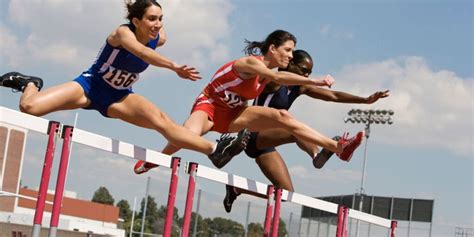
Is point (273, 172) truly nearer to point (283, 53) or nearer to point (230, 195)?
point (230, 195)

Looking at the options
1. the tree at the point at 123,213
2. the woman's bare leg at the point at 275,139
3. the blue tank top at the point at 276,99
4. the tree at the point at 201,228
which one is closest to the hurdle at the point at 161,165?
the woman's bare leg at the point at 275,139

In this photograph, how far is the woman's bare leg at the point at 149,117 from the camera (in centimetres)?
649

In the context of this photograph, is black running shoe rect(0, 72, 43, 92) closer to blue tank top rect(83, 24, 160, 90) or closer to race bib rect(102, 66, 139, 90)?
blue tank top rect(83, 24, 160, 90)

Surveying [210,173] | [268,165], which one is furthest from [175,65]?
[268,165]

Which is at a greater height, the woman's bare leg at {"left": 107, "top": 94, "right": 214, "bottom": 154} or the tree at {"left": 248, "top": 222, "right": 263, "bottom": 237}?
the woman's bare leg at {"left": 107, "top": 94, "right": 214, "bottom": 154}

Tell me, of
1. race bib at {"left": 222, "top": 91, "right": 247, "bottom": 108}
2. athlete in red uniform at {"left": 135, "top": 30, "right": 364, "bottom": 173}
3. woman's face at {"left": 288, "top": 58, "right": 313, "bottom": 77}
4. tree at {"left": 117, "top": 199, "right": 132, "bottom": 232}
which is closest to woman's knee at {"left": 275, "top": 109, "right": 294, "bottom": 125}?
athlete in red uniform at {"left": 135, "top": 30, "right": 364, "bottom": 173}

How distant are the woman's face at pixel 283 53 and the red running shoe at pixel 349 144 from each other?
91 cm

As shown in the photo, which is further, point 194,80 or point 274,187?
point 274,187

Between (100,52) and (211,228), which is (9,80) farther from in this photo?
(211,228)

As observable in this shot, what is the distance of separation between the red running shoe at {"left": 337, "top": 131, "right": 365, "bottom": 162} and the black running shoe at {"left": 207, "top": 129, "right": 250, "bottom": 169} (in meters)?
0.93

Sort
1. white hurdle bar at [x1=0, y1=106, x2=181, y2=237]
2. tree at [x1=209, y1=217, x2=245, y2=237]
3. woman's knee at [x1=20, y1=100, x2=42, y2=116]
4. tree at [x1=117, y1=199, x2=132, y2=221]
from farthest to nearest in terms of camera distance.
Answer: tree at [x1=117, y1=199, x2=132, y2=221]
tree at [x1=209, y1=217, x2=245, y2=237]
woman's knee at [x1=20, y1=100, x2=42, y2=116]
white hurdle bar at [x1=0, y1=106, x2=181, y2=237]

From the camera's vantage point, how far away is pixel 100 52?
6430 mm

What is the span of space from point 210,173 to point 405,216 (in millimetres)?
23955

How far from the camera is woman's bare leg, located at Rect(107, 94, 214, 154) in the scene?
21.3 ft
